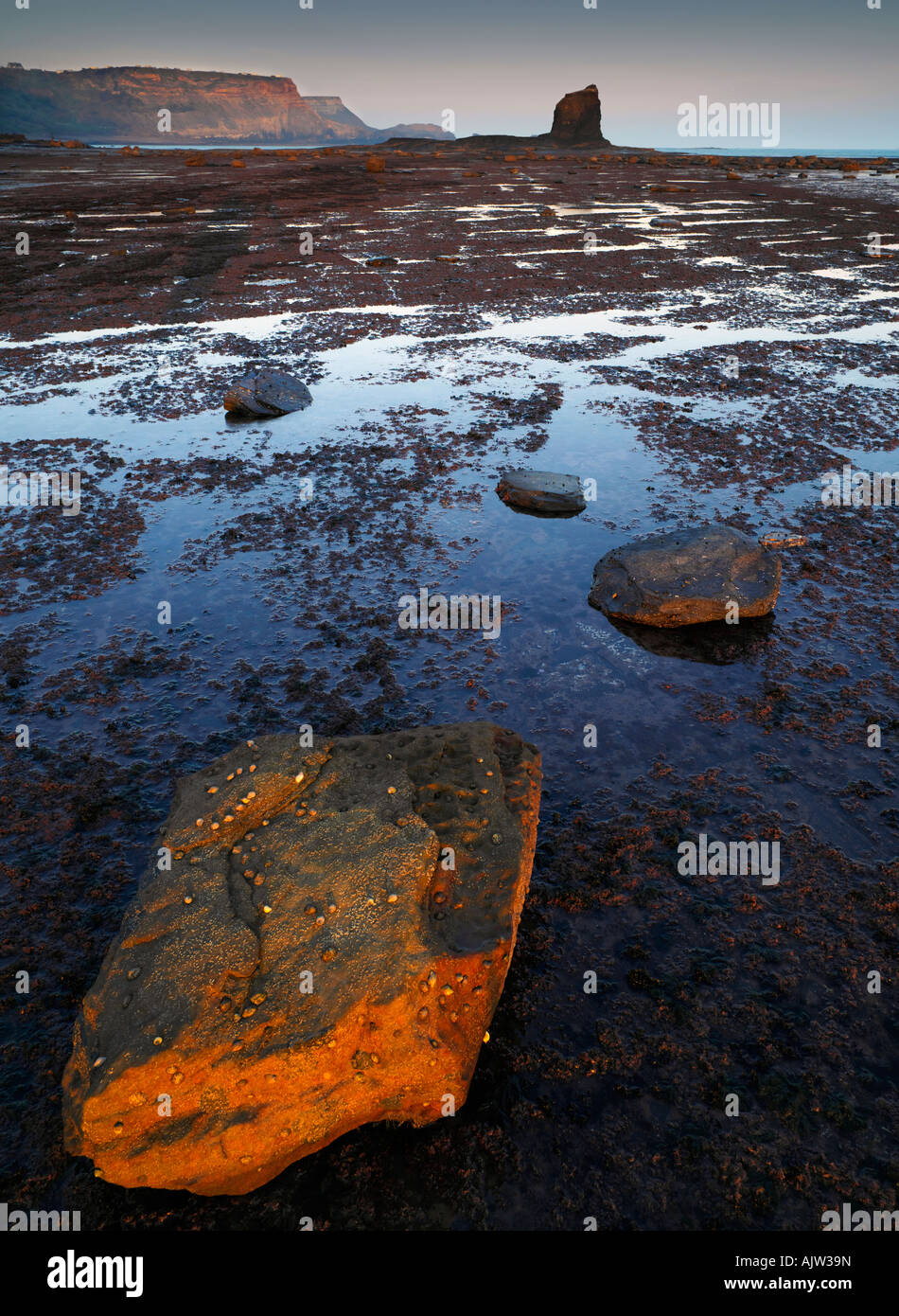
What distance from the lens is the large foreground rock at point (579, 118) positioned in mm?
105812

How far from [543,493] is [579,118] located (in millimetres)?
129187

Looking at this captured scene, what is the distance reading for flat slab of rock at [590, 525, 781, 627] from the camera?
656 centimetres

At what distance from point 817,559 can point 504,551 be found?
11.1ft

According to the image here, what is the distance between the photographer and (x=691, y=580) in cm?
662

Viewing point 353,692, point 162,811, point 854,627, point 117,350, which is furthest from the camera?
point 117,350

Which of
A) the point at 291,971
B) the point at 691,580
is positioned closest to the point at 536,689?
the point at 691,580

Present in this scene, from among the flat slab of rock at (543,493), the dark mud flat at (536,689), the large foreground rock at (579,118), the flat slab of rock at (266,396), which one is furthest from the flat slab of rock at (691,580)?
the large foreground rock at (579,118)

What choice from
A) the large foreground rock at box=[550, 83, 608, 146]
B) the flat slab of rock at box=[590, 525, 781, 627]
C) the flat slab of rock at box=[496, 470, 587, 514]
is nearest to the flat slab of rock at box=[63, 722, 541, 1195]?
the flat slab of rock at box=[590, 525, 781, 627]

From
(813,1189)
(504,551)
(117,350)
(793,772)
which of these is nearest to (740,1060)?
(813,1189)

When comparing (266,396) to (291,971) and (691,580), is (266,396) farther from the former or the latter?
(291,971)

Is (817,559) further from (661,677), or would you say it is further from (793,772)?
(793,772)

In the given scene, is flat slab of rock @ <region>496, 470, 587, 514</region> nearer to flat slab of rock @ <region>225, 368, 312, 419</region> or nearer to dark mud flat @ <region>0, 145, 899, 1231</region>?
dark mud flat @ <region>0, 145, 899, 1231</region>

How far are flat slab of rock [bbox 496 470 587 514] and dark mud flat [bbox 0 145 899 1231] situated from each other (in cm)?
26

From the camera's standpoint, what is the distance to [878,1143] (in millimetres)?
3105
